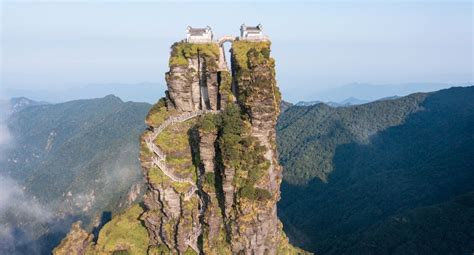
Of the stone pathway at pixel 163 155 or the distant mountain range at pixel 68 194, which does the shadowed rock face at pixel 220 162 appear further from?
the distant mountain range at pixel 68 194

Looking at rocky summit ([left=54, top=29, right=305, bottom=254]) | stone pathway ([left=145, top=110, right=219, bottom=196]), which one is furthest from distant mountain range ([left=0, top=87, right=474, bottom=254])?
stone pathway ([left=145, top=110, right=219, bottom=196])

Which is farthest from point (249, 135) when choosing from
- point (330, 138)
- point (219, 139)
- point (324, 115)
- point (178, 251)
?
point (324, 115)

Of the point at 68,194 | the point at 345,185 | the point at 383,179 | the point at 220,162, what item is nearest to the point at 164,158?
the point at 220,162

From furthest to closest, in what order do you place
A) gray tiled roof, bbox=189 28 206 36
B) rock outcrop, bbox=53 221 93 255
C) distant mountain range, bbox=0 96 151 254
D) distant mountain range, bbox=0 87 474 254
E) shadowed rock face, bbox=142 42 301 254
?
1. distant mountain range, bbox=0 96 151 254
2. distant mountain range, bbox=0 87 474 254
3. rock outcrop, bbox=53 221 93 255
4. gray tiled roof, bbox=189 28 206 36
5. shadowed rock face, bbox=142 42 301 254

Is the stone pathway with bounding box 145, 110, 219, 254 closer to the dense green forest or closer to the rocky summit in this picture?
the rocky summit

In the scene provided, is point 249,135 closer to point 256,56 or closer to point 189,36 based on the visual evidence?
point 256,56

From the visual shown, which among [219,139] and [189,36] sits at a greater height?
[189,36]

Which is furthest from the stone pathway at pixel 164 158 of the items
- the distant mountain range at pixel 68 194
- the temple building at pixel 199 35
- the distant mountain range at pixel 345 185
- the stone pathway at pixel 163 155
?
the distant mountain range at pixel 68 194
